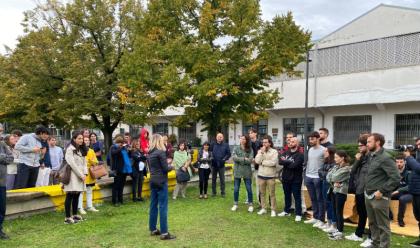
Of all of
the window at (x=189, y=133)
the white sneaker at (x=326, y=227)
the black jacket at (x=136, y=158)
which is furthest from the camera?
the window at (x=189, y=133)

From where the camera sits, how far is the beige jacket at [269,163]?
889cm

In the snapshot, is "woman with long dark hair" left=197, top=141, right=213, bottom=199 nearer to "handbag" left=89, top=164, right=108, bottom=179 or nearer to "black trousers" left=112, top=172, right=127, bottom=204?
"black trousers" left=112, top=172, right=127, bottom=204

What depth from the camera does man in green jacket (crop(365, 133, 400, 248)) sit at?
582cm

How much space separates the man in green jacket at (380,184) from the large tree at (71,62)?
59.7ft

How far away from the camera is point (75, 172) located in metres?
7.80

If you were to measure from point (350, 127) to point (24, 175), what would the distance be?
72.9 feet

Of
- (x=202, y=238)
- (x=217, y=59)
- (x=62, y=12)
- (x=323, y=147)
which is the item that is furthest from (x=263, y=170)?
(x=62, y=12)

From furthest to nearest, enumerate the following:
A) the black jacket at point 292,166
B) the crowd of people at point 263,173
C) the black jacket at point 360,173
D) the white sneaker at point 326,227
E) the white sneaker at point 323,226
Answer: the black jacket at point 292,166
the white sneaker at point 323,226
the white sneaker at point 326,227
the black jacket at point 360,173
the crowd of people at point 263,173

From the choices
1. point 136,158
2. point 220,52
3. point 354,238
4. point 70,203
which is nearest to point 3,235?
point 70,203

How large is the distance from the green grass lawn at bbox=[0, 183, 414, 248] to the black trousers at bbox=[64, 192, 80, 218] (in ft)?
0.90

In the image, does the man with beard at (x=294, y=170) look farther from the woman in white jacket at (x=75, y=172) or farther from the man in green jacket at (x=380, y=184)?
the woman in white jacket at (x=75, y=172)

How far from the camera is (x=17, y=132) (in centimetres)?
1001

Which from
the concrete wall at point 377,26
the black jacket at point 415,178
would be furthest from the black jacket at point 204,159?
the concrete wall at point 377,26

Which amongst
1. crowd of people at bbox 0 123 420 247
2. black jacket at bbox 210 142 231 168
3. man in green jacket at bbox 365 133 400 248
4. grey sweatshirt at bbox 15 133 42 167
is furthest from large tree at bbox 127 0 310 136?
man in green jacket at bbox 365 133 400 248
